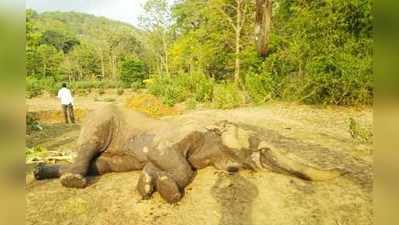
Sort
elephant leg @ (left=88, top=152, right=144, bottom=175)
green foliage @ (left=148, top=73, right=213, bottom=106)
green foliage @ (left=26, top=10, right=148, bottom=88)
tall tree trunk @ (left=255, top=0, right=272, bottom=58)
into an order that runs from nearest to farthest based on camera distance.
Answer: elephant leg @ (left=88, top=152, right=144, bottom=175), tall tree trunk @ (left=255, top=0, right=272, bottom=58), green foliage @ (left=148, top=73, right=213, bottom=106), green foliage @ (left=26, top=10, right=148, bottom=88)

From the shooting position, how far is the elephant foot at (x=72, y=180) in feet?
9.01

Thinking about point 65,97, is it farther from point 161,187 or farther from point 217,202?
point 217,202

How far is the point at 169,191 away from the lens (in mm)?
2582

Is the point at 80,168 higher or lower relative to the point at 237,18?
lower

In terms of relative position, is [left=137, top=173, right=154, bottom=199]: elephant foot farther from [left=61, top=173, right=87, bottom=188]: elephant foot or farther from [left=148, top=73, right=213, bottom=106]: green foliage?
[left=148, top=73, right=213, bottom=106]: green foliage

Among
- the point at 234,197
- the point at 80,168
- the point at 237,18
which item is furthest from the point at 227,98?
the point at 234,197

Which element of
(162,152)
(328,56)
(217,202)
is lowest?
(217,202)

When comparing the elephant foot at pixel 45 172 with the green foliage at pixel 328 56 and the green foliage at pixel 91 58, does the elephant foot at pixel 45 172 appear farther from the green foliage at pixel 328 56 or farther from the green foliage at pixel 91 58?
the green foliage at pixel 91 58

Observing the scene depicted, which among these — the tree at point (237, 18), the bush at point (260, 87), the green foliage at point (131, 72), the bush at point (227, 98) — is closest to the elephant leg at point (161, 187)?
the bush at point (227, 98)

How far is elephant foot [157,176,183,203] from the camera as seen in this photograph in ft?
8.45

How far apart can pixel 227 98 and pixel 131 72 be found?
15.8 meters

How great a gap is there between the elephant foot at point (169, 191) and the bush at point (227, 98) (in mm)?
6551

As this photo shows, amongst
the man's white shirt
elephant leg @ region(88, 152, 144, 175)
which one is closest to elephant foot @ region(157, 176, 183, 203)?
elephant leg @ region(88, 152, 144, 175)

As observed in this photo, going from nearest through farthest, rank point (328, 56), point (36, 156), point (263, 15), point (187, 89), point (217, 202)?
point (217, 202)
point (36, 156)
point (263, 15)
point (328, 56)
point (187, 89)
